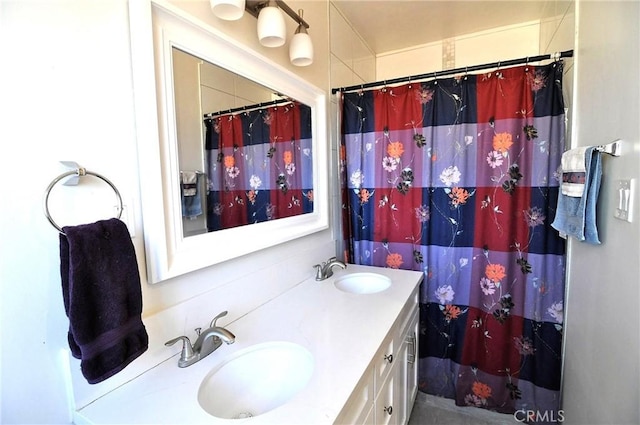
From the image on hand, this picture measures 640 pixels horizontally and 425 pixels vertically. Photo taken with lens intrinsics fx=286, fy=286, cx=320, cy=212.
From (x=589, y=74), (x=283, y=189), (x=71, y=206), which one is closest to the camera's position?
(x=71, y=206)

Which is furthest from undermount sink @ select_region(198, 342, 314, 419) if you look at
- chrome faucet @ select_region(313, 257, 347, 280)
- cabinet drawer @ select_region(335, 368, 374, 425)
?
chrome faucet @ select_region(313, 257, 347, 280)

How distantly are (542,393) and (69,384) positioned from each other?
212 centimetres

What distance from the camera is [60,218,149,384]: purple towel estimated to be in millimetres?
627

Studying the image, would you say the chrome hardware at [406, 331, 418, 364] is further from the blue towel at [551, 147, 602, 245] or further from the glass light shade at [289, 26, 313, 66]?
the glass light shade at [289, 26, 313, 66]

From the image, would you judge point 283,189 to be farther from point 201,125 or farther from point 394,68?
point 394,68

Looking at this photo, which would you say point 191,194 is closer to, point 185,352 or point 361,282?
point 185,352

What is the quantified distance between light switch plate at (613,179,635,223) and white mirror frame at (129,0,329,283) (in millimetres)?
1252

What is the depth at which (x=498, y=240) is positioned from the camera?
1.59m

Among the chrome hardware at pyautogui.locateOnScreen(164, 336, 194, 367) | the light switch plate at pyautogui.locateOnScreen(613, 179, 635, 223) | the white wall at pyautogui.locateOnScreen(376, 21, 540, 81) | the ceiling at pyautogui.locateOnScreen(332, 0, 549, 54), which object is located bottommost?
the chrome hardware at pyautogui.locateOnScreen(164, 336, 194, 367)

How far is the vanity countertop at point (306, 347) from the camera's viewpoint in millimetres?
691

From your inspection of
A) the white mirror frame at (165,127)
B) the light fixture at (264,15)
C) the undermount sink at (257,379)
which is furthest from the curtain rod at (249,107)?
the undermount sink at (257,379)

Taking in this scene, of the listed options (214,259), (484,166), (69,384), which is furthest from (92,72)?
(484,166)

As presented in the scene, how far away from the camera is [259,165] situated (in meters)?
1.39

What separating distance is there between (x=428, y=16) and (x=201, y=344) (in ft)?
8.06
